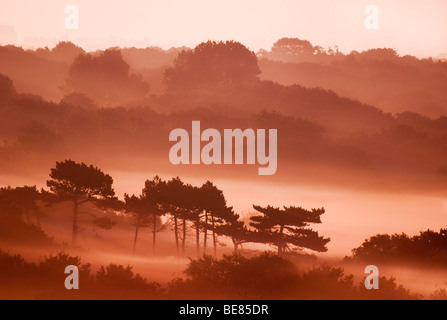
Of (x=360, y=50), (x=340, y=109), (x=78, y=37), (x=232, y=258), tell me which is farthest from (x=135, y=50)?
(x=232, y=258)

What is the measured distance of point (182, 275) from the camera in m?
44.5

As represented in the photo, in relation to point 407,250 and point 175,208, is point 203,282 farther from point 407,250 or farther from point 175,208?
point 407,250

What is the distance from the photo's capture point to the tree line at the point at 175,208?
47.9m

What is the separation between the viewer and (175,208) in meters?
51.1

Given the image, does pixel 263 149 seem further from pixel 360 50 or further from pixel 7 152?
pixel 360 50

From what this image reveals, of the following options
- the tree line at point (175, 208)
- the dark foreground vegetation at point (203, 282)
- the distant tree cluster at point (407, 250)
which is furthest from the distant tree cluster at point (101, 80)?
the dark foreground vegetation at point (203, 282)

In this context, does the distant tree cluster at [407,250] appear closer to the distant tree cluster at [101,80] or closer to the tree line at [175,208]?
the tree line at [175,208]

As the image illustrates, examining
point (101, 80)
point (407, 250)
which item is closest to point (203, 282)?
point (407, 250)

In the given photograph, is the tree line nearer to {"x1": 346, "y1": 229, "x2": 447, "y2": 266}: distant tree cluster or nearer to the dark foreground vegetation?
{"x1": 346, "y1": 229, "x2": 447, "y2": 266}: distant tree cluster

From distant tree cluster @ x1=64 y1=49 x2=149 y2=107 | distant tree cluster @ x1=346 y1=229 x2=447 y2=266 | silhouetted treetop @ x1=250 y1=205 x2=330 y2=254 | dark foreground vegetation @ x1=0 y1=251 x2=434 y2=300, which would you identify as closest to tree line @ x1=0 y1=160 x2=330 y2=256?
silhouetted treetop @ x1=250 y1=205 x2=330 y2=254

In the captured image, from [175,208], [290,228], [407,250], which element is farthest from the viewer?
[175,208]

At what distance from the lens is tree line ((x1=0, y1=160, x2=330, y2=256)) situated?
157 feet

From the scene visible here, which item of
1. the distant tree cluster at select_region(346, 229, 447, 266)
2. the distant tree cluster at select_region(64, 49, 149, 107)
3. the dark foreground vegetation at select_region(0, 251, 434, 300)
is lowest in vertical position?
the dark foreground vegetation at select_region(0, 251, 434, 300)

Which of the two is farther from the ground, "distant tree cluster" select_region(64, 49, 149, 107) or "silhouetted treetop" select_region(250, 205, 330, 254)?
"distant tree cluster" select_region(64, 49, 149, 107)
